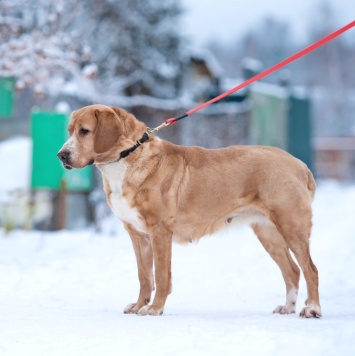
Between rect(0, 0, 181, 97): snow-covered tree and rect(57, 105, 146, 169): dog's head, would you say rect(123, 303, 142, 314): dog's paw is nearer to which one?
rect(57, 105, 146, 169): dog's head

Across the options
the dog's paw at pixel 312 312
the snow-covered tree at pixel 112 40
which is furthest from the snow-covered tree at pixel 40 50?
the dog's paw at pixel 312 312

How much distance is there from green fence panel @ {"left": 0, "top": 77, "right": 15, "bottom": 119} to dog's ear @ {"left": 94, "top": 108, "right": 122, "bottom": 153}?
6224 millimetres

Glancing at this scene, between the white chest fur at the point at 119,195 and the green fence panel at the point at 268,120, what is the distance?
9.65 metres

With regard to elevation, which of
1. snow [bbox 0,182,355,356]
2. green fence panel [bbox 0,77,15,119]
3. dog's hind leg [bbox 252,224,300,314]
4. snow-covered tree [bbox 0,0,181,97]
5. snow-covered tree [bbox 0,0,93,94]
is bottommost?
snow [bbox 0,182,355,356]

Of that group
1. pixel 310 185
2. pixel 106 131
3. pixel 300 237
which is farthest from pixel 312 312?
pixel 106 131

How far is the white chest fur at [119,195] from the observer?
5051mm

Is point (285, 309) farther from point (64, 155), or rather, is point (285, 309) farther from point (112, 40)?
point (112, 40)

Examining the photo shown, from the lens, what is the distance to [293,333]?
3.98 metres

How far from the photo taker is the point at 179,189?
203 inches

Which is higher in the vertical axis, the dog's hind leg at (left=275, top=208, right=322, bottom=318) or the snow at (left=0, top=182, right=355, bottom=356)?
the dog's hind leg at (left=275, top=208, right=322, bottom=318)

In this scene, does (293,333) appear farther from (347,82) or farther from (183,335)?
(347,82)

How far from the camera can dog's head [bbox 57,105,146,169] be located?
4.94 metres

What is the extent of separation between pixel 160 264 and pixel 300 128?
42.1 ft

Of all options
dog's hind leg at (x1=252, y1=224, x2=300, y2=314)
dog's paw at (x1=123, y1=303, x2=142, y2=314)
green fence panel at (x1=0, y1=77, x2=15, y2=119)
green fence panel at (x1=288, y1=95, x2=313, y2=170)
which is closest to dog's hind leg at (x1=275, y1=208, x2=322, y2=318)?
dog's hind leg at (x1=252, y1=224, x2=300, y2=314)
